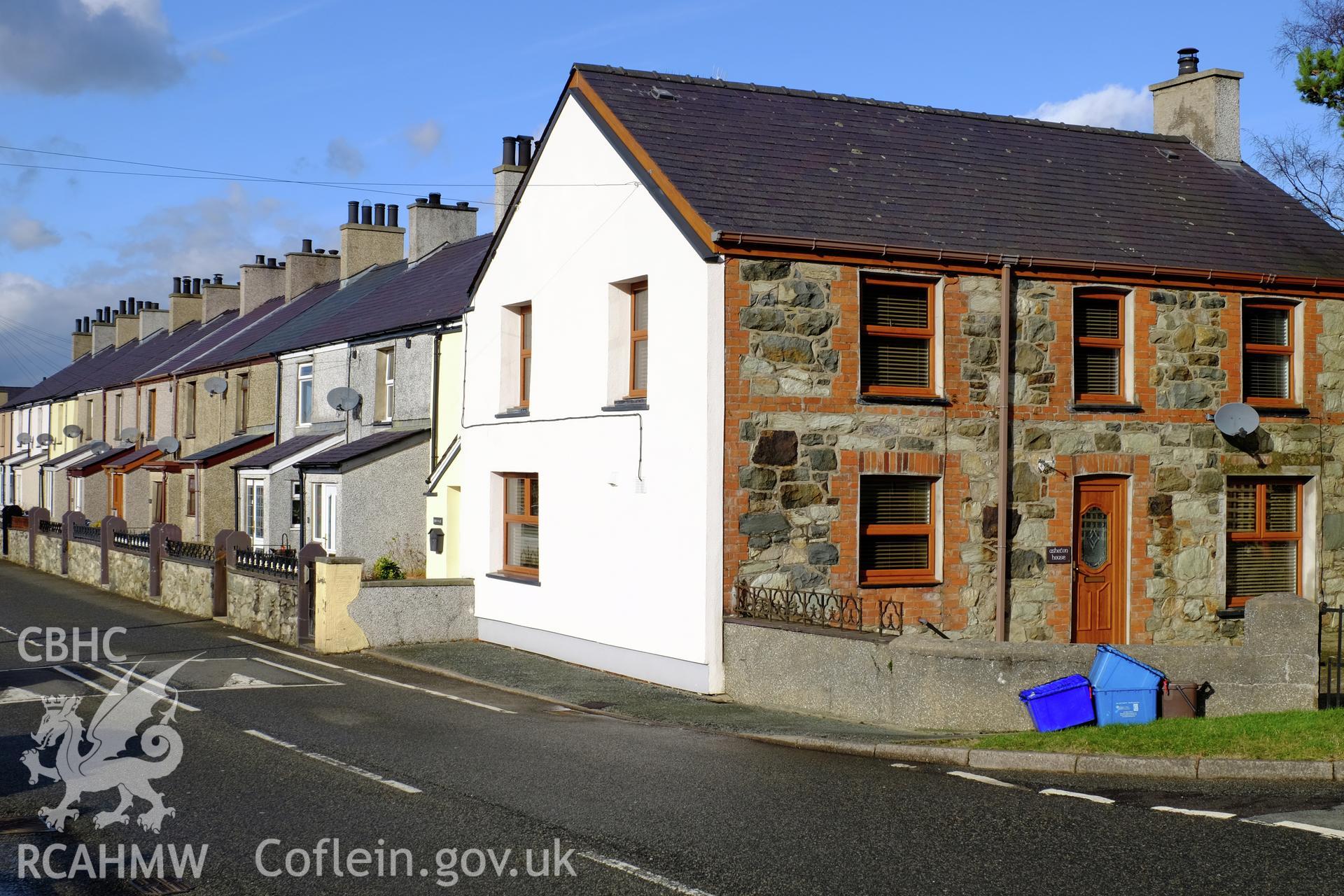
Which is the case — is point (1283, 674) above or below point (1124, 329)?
below

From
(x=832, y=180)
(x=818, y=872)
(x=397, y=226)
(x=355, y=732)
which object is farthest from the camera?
(x=397, y=226)

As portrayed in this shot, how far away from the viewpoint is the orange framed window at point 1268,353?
2011 cm

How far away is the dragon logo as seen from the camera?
9930mm

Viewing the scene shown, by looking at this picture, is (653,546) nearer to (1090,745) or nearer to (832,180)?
(832,180)

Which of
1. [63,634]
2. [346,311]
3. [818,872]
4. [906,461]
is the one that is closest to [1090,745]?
[818,872]

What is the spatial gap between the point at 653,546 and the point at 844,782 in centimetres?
718

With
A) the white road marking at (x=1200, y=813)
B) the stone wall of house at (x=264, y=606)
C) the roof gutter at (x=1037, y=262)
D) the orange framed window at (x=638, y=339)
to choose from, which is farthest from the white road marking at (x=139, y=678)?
the white road marking at (x=1200, y=813)

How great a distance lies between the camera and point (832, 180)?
18844 mm

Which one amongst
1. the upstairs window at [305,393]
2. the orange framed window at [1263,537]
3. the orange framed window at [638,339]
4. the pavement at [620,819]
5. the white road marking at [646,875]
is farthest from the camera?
the upstairs window at [305,393]

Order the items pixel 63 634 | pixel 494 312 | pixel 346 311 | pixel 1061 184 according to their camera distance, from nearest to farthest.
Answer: pixel 1061 184 < pixel 494 312 < pixel 63 634 < pixel 346 311

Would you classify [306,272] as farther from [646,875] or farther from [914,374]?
[646,875]

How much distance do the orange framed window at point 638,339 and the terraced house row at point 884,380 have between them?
0.05m

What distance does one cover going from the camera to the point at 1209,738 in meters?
11.5

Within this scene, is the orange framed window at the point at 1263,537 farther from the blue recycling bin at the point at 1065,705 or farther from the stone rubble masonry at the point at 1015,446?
the blue recycling bin at the point at 1065,705
